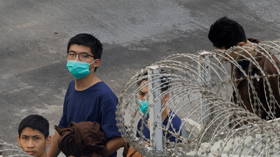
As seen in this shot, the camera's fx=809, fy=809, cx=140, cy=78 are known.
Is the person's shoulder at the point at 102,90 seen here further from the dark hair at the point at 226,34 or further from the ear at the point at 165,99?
the dark hair at the point at 226,34

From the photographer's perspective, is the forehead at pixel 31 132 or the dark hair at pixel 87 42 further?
the dark hair at pixel 87 42

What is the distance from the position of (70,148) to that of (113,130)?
30 centimetres

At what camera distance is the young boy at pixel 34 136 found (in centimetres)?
531

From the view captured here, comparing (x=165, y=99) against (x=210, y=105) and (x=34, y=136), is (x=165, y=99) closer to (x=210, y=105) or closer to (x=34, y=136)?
(x=210, y=105)

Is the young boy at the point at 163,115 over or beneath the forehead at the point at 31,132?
over

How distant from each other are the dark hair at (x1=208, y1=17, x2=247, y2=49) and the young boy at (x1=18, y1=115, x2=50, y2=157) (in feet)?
4.33

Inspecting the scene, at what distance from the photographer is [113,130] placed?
17.4 feet

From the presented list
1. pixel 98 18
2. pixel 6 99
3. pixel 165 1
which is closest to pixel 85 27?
pixel 98 18

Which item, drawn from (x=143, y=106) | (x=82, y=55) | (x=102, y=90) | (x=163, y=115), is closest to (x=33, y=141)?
(x=102, y=90)

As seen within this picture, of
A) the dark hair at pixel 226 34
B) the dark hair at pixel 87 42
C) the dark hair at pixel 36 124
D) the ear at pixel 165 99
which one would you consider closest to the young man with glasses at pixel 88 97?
the dark hair at pixel 87 42

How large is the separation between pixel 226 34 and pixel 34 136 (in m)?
1.48

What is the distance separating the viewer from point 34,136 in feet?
17.6

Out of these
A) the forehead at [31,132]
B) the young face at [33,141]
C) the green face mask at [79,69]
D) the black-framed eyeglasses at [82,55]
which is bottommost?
the young face at [33,141]

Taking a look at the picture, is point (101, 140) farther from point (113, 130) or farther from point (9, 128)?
point (9, 128)
